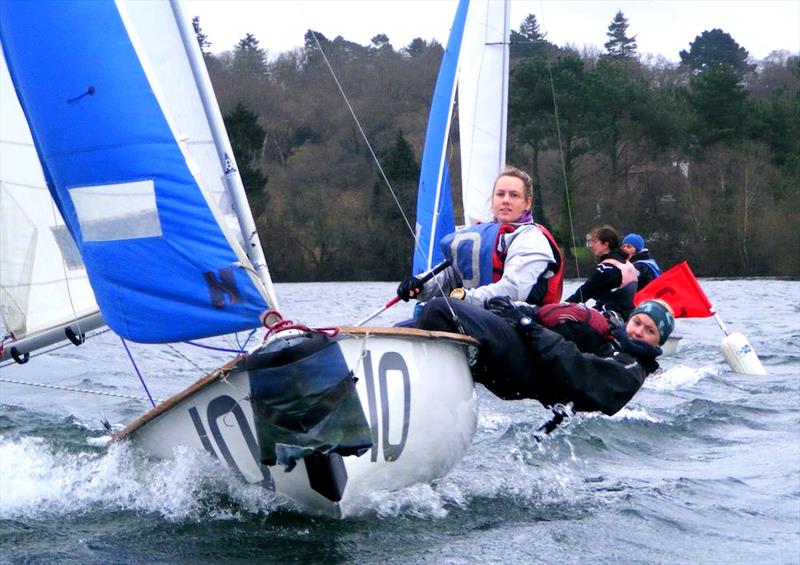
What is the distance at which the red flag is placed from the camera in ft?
23.0

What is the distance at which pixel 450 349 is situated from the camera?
4207 mm

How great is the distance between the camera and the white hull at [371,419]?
3846mm

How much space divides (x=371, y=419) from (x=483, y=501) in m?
0.83

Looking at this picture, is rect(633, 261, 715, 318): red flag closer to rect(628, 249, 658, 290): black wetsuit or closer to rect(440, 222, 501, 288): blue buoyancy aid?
rect(628, 249, 658, 290): black wetsuit

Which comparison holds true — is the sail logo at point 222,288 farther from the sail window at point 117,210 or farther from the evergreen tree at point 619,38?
the evergreen tree at point 619,38

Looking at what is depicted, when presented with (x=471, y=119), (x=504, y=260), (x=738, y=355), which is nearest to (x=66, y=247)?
(x=504, y=260)

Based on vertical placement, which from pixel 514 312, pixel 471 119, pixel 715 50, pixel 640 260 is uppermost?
pixel 715 50

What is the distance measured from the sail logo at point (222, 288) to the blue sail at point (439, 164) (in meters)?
6.50

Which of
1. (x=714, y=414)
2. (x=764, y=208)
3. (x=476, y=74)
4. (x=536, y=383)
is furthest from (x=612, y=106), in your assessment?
(x=536, y=383)

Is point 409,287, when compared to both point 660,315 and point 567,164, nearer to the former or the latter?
point 660,315

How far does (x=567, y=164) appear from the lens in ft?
98.6

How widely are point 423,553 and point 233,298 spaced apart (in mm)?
1001

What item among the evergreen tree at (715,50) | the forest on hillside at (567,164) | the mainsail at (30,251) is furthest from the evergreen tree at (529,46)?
the mainsail at (30,251)

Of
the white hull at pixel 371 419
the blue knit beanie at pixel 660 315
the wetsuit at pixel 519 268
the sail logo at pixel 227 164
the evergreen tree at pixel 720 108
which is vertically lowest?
the white hull at pixel 371 419
